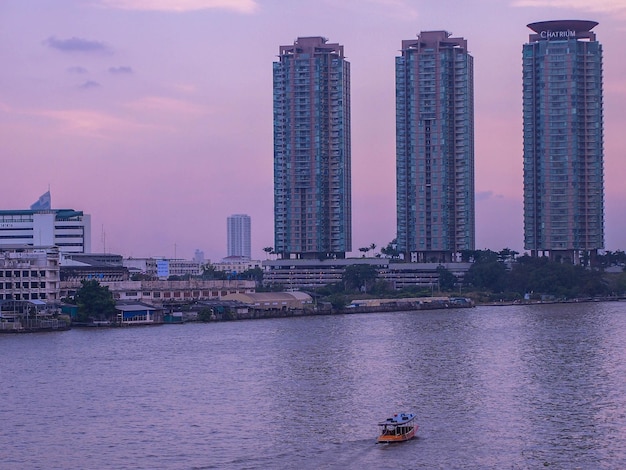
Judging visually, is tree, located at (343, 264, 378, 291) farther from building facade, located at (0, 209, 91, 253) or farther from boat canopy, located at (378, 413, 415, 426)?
boat canopy, located at (378, 413, 415, 426)

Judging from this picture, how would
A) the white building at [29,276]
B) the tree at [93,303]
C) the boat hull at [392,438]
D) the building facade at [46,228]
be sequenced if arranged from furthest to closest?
the building facade at [46,228] < the white building at [29,276] < the tree at [93,303] < the boat hull at [392,438]

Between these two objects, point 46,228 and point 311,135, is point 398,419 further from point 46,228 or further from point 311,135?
point 46,228

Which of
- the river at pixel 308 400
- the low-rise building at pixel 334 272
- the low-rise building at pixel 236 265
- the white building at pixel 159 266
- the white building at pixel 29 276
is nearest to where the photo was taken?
the river at pixel 308 400

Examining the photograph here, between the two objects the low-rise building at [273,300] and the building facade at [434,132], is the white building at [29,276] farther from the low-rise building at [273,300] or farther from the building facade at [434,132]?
the building facade at [434,132]

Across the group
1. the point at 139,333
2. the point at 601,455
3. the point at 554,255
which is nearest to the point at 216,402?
the point at 601,455

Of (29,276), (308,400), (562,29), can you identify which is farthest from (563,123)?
(308,400)

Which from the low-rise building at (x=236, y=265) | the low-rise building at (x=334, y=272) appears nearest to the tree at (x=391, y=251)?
the low-rise building at (x=334, y=272)

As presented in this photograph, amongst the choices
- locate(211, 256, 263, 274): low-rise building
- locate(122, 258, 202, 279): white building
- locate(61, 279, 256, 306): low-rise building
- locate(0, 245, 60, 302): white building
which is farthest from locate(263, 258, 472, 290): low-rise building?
locate(211, 256, 263, 274): low-rise building
